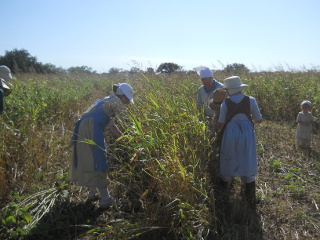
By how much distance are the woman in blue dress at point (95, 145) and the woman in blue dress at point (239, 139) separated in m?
1.16

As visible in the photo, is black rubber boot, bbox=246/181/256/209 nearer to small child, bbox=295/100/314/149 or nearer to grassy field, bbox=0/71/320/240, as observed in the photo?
grassy field, bbox=0/71/320/240

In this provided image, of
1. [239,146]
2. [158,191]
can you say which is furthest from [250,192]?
[158,191]

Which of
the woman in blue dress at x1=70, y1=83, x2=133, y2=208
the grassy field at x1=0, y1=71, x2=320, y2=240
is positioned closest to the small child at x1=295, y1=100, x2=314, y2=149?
the grassy field at x1=0, y1=71, x2=320, y2=240

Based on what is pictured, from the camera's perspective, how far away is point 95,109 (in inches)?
150

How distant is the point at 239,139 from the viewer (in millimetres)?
3430

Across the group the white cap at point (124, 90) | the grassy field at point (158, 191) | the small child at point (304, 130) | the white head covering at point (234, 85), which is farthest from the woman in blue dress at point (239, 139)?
the small child at point (304, 130)

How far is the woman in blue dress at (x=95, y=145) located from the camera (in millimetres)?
3646

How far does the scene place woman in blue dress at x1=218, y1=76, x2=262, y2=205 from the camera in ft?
11.2

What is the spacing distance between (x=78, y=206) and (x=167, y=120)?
1.45m

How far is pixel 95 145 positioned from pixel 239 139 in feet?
5.26

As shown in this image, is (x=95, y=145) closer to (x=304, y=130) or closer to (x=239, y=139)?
(x=239, y=139)

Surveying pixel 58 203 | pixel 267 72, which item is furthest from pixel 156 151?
pixel 267 72

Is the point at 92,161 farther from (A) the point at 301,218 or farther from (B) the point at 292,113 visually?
(B) the point at 292,113

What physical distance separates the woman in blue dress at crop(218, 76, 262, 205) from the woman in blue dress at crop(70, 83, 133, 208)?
1.16m
